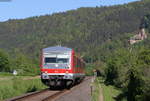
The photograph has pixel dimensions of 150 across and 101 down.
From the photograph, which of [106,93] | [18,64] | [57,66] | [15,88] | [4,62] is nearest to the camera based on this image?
[57,66]

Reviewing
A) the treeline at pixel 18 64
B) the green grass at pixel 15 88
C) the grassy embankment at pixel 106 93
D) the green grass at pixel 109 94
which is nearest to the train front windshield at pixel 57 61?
the green grass at pixel 15 88

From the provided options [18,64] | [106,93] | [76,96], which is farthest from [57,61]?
[18,64]

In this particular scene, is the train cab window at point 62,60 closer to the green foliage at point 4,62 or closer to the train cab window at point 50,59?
the train cab window at point 50,59

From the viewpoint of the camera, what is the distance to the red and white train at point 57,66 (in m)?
30.2

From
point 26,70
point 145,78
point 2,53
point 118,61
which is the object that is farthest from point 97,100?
point 2,53

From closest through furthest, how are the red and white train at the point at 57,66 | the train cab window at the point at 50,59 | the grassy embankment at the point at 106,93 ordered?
the grassy embankment at the point at 106,93 < the red and white train at the point at 57,66 < the train cab window at the point at 50,59

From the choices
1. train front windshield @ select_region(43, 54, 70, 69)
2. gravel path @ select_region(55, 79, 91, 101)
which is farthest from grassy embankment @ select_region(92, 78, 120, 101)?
train front windshield @ select_region(43, 54, 70, 69)

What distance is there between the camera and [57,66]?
99.9 feet

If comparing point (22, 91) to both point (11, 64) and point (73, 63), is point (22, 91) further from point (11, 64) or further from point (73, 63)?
point (11, 64)

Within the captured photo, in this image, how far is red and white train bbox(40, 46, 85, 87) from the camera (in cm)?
3025

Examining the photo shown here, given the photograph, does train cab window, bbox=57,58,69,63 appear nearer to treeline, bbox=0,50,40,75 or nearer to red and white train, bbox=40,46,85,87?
red and white train, bbox=40,46,85,87

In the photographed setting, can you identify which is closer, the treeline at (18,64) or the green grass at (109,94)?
the green grass at (109,94)

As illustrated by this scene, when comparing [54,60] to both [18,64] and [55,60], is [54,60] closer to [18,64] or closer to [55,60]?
[55,60]

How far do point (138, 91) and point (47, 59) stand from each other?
8.07 meters
